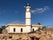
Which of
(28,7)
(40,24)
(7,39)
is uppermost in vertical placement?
(28,7)

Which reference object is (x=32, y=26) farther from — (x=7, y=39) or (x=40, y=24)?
(x=7, y=39)

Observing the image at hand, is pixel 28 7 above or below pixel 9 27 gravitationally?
above

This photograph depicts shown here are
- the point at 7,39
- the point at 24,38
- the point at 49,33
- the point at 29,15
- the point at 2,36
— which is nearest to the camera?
the point at 49,33

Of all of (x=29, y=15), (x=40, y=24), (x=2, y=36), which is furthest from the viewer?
(x=40, y=24)

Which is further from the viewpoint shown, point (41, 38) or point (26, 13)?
point (26, 13)

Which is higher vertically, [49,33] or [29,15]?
[29,15]

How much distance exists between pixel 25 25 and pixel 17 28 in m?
3.04

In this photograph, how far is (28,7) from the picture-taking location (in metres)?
58.2

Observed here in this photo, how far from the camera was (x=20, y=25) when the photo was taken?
5791 cm

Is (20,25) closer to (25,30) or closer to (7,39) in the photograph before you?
(25,30)

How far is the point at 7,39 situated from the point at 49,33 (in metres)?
18.1

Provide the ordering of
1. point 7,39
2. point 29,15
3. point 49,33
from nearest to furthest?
point 49,33 < point 7,39 < point 29,15

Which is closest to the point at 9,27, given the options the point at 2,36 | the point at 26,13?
the point at 26,13

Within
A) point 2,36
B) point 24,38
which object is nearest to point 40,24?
point 2,36
